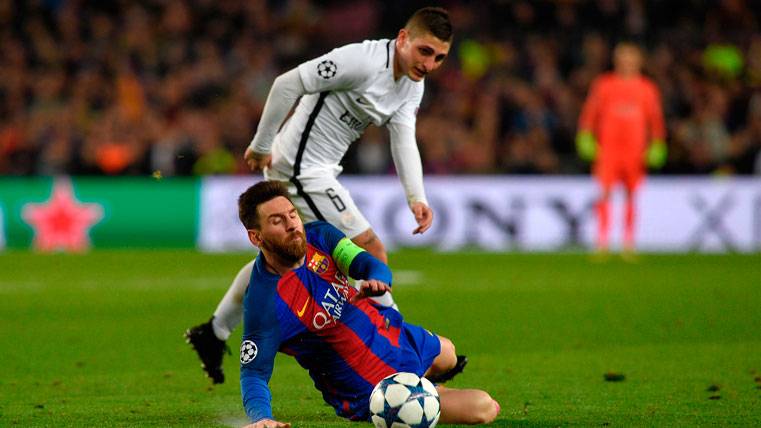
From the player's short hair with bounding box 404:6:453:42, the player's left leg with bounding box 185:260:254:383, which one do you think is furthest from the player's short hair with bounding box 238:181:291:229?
the player's short hair with bounding box 404:6:453:42

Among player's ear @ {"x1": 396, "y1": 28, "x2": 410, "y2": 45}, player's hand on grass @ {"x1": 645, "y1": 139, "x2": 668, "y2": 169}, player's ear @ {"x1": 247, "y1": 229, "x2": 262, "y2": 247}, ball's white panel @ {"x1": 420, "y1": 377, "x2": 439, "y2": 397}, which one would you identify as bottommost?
player's hand on grass @ {"x1": 645, "y1": 139, "x2": 668, "y2": 169}

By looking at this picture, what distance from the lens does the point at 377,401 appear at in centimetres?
512

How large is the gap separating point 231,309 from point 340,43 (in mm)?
14043

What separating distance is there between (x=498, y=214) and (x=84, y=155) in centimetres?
549

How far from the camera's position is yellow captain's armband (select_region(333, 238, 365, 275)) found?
17.3 ft

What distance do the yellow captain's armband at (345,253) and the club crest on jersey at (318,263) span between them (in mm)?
48

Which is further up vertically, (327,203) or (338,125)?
(338,125)

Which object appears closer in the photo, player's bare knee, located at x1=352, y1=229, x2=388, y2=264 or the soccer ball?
the soccer ball

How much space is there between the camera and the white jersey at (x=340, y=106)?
683 cm

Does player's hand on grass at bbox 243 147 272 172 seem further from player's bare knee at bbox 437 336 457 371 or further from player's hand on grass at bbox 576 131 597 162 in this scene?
player's hand on grass at bbox 576 131 597 162

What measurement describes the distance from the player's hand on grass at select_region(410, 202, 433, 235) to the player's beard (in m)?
1.40

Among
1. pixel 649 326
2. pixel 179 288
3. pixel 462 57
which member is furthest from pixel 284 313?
pixel 462 57

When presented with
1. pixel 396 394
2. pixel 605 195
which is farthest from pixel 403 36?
pixel 605 195

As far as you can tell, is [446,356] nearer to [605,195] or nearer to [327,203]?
[327,203]
